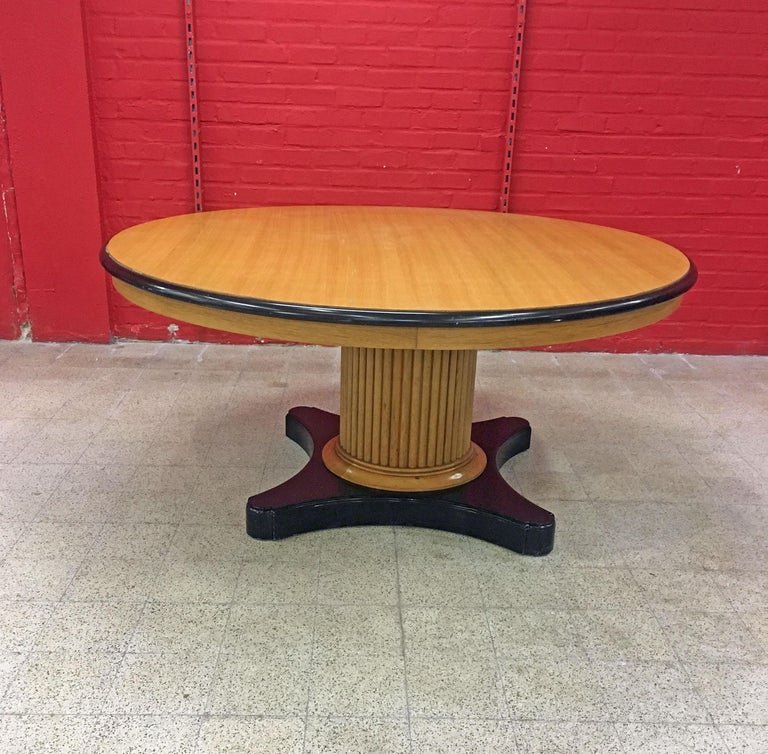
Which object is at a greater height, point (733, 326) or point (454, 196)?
point (454, 196)

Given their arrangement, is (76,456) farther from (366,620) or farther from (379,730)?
(379,730)

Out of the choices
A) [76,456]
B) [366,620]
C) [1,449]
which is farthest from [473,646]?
[1,449]

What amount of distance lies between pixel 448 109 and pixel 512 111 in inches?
10.1

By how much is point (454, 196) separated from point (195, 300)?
205 centimetres

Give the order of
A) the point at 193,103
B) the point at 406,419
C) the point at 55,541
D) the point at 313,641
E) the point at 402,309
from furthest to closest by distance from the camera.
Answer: the point at 193,103
the point at 406,419
the point at 55,541
the point at 313,641
the point at 402,309

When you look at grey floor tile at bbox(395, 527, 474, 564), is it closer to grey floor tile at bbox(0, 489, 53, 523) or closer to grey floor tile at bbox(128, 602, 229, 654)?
grey floor tile at bbox(128, 602, 229, 654)

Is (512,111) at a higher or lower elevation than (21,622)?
higher

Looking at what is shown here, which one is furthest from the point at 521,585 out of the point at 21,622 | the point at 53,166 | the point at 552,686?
the point at 53,166

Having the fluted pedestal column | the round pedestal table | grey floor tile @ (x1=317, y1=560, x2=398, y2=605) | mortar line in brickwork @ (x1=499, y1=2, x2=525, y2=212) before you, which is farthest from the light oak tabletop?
mortar line in brickwork @ (x1=499, y1=2, x2=525, y2=212)

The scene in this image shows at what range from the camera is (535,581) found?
1744 mm

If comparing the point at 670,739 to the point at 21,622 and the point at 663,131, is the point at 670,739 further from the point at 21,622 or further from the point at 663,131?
the point at 663,131

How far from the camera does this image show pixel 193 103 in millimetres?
3029

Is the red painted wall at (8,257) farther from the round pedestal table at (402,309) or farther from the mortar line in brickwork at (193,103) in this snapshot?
the round pedestal table at (402,309)

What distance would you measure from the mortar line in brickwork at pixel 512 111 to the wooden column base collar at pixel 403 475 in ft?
4.85
